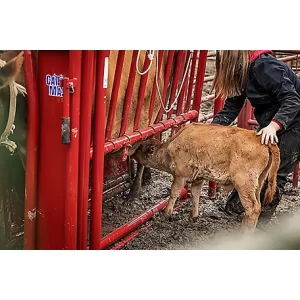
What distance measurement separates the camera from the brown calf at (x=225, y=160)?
6.42ft

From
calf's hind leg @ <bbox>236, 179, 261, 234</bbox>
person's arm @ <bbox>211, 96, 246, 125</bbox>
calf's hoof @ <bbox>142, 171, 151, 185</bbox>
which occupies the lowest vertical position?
calf's hoof @ <bbox>142, 171, 151, 185</bbox>

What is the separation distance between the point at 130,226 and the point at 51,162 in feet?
1.70

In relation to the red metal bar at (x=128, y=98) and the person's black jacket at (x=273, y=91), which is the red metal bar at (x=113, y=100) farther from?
the person's black jacket at (x=273, y=91)

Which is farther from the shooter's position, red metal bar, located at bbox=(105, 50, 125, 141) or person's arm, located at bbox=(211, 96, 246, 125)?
person's arm, located at bbox=(211, 96, 246, 125)

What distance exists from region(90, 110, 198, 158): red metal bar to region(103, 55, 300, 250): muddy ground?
0.33 meters

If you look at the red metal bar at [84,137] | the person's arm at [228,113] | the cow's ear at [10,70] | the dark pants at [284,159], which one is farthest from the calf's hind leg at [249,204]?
the cow's ear at [10,70]

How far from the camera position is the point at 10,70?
154 cm

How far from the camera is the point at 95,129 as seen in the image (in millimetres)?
1697

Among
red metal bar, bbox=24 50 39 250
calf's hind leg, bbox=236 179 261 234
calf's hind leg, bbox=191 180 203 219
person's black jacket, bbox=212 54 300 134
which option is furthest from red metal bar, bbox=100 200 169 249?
person's black jacket, bbox=212 54 300 134

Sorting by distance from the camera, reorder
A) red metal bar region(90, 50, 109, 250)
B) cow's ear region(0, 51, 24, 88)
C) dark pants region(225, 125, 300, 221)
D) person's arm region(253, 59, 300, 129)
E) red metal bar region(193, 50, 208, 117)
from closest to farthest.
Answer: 1. cow's ear region(0, 51, 24, 88)
2. red metal bar region(90, 50, 109, 250)
3. person's arm region(253, 59, 300, 129)
4. dark pants region(225, 125, 300, 221)
5. red metal bar region(193, 50, 208, 117)

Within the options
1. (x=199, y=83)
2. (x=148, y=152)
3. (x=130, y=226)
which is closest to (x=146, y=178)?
(x=148, y=152)

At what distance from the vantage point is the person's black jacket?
1.94 m

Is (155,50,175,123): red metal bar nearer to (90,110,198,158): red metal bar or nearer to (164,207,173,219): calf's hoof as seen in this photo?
(90,110,198,158): red metal bar

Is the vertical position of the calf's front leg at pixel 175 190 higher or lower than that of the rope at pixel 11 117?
lower
